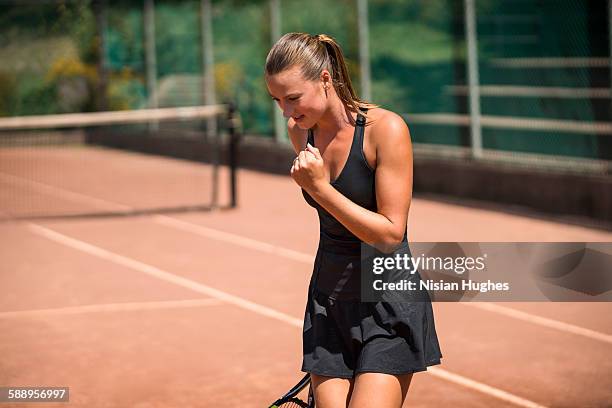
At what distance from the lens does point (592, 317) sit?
339 inches

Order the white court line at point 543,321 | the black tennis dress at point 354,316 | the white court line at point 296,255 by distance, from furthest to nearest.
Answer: the white court line at point 296,255 → the white court line at point 543,321 → the black tennis dress at point 354,316

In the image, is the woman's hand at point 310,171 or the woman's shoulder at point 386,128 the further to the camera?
the woman's shoulder at point 386,128

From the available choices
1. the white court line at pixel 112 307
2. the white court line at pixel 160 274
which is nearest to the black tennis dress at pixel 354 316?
the white court line at pixel 160 274

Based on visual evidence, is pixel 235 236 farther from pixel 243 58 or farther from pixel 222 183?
pixel 243 58

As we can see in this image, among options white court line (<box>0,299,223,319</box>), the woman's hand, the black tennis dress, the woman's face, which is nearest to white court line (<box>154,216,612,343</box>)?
white court line (<box>0,299,223,319</box>)

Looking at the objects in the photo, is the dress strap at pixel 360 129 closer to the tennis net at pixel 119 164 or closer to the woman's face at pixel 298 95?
the woman's face at pixel 298 95

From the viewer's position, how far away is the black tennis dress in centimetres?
383

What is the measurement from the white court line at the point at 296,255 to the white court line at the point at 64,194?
1456 millimetres

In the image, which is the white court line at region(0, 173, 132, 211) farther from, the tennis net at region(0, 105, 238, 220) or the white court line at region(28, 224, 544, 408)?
the white court line at region(28, 224, 544, 408)

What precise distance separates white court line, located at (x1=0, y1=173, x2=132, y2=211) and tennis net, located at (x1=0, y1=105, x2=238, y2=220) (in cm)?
1

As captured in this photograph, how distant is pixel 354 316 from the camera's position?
3.94 m

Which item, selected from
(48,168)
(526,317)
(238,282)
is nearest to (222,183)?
(48,168)

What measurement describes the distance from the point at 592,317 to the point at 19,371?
4043 millimetres

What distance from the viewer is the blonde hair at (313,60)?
372cm
